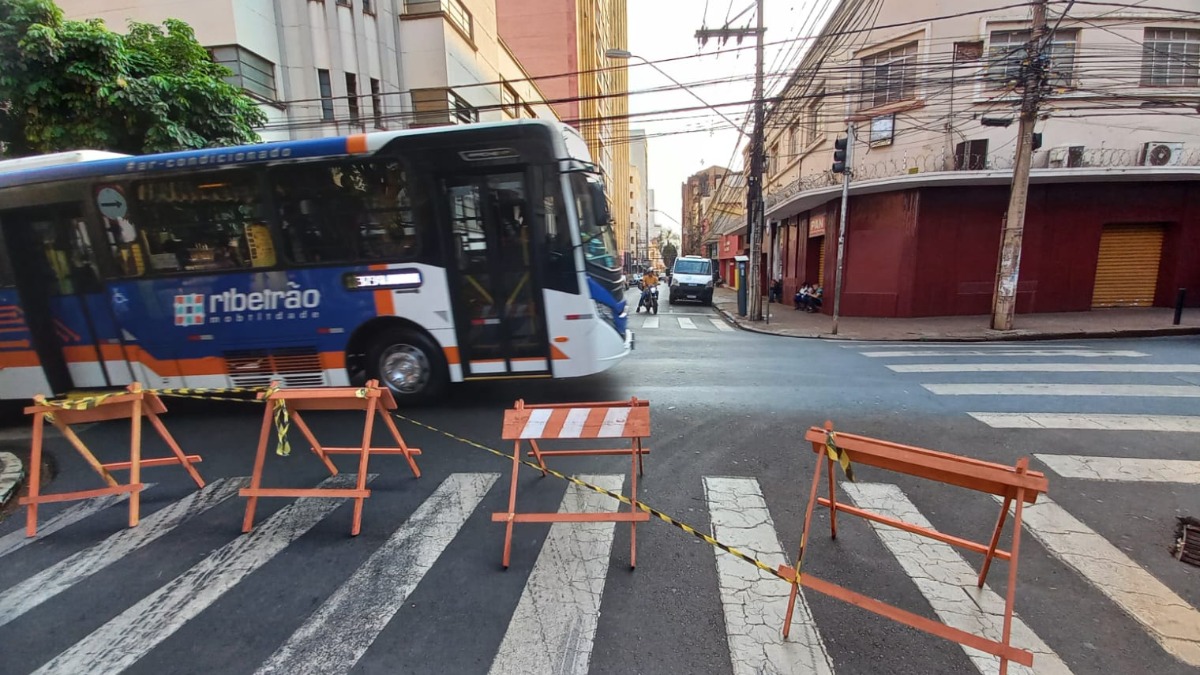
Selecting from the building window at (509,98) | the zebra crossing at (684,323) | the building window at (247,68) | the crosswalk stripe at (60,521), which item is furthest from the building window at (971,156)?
the building window at (247,68)

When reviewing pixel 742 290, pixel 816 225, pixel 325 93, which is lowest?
pixel 742 290

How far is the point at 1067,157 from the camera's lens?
13758mm

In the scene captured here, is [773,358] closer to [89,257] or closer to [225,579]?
[225,579]

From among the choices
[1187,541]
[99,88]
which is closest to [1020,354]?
[1187,541]

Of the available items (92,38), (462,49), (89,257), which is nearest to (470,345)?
(89,257)

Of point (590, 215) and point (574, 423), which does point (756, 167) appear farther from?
point (574, 423)

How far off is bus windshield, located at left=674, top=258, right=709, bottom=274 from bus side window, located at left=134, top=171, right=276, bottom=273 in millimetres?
19402

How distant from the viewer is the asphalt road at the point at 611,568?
2.49 metres

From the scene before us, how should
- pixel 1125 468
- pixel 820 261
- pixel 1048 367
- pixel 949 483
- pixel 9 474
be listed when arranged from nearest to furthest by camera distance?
pixel 949 483, pixel 1125 468, pixel 9 474, pixel 1048 367, pixel 820 261

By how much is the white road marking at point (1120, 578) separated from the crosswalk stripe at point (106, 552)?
632cm

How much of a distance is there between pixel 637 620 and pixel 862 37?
19.5m

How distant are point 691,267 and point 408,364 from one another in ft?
62.7

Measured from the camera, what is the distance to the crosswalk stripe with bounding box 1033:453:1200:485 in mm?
4336

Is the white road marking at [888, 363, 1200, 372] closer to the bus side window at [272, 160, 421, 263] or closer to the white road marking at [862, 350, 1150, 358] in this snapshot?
the white road marking at [862, 350, 1150, 358]
